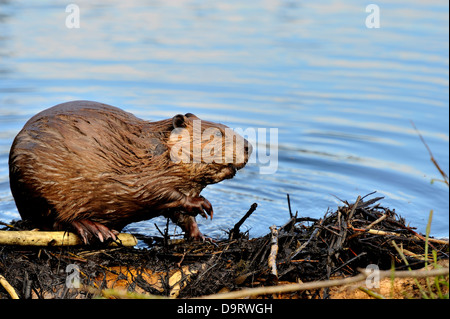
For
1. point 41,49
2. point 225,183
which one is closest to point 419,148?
point 225,183

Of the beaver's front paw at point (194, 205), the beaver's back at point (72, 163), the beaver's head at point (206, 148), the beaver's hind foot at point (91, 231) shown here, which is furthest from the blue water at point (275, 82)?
the beaver's back at point (72, 163)

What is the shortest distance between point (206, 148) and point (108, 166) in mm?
664

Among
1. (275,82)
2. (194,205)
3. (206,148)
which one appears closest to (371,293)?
(194,205)

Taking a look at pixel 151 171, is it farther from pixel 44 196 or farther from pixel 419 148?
pixel 419 148

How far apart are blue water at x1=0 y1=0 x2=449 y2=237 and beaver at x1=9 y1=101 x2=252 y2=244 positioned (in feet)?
2.11

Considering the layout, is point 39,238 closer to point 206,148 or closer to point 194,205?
point 194,205

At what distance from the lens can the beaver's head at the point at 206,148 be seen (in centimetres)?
418

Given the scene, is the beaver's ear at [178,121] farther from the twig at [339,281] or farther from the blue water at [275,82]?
the twig at [339,281]

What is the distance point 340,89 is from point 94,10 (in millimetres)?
5684

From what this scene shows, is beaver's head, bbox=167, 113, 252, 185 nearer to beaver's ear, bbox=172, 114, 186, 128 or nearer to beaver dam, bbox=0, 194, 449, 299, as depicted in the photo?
beaver's ear, bbox=172, 114, 186, 128

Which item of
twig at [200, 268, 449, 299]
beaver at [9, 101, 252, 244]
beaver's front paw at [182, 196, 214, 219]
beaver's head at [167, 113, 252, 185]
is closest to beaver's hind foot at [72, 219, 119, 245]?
beaver at [9, 101, 252, 244]

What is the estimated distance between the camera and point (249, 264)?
3.69 metres

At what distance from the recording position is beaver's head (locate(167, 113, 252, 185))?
418 cm

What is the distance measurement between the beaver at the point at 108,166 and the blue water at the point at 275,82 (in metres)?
0.64
